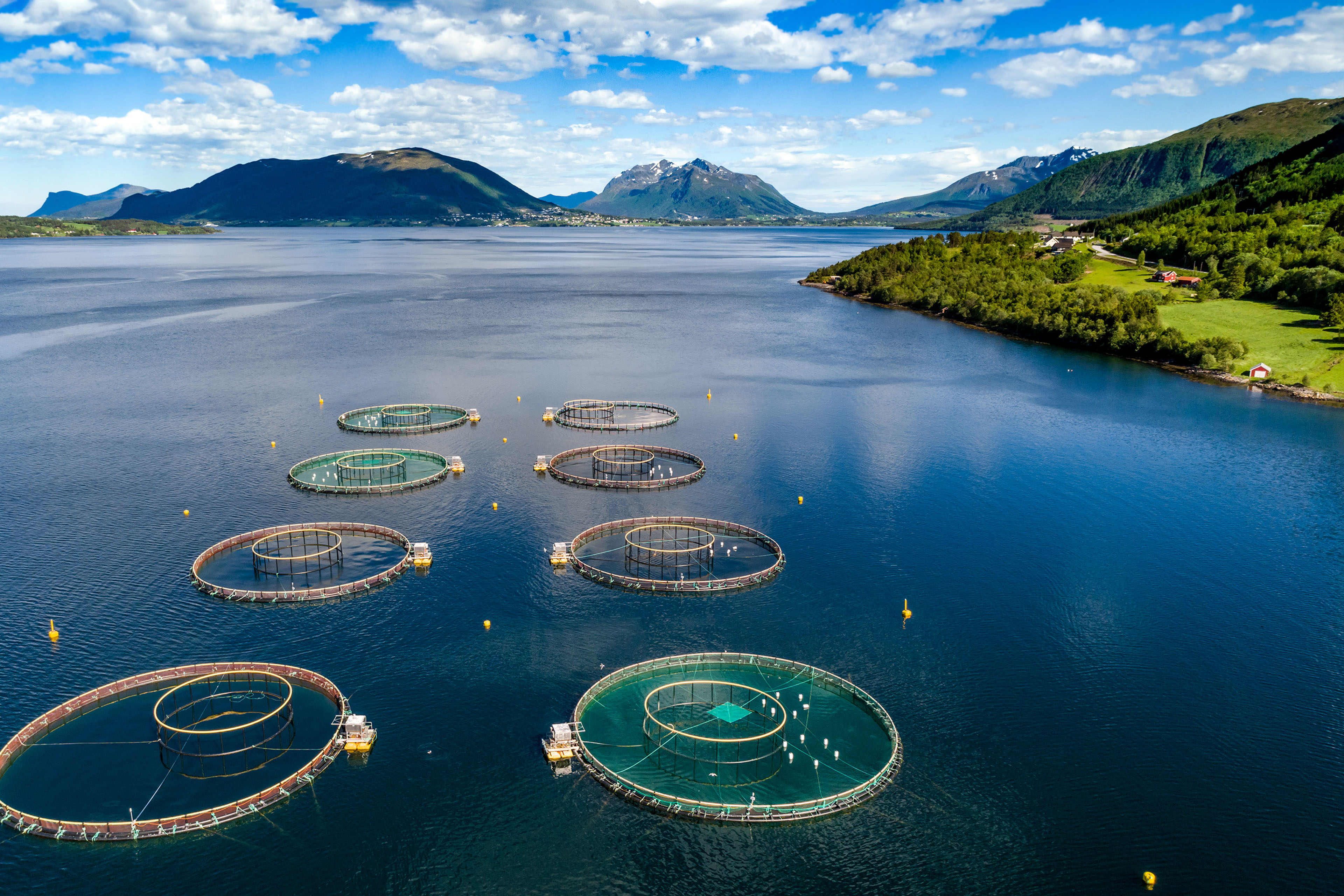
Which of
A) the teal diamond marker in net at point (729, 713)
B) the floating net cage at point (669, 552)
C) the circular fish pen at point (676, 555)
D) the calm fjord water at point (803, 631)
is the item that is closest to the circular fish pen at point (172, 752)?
the calm fjord water at point (803, 631)

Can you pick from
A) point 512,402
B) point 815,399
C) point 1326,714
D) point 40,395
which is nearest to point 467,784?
point 1326,714

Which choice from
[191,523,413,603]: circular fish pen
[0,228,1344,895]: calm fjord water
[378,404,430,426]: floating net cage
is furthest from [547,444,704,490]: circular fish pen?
[378,404,430,426]: floating net cage

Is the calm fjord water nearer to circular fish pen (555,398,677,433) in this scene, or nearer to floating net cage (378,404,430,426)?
circular fish pen (555,398,677,433)

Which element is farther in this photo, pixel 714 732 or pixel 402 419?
pixel 402 419

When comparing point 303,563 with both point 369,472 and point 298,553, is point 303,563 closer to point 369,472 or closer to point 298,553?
point 298,553

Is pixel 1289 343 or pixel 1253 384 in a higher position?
pixel 1289 343

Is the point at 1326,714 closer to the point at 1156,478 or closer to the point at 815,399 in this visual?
the point at 1156,478

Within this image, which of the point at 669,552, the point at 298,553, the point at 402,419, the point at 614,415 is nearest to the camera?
the point at 669,552

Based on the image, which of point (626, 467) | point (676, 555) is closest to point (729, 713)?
point (676, 555)
